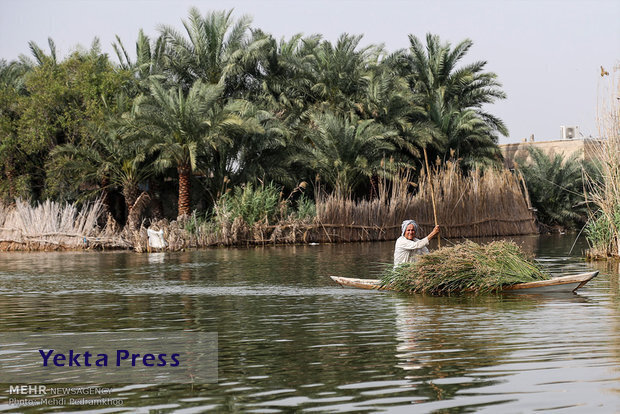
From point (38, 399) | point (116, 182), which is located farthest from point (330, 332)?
point (116, 182)

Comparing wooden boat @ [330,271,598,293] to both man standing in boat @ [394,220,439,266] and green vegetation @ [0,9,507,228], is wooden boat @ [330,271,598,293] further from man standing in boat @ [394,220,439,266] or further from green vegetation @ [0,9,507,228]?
green vegetation @ [0,9,507,228]

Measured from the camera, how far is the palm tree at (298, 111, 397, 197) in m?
39.2

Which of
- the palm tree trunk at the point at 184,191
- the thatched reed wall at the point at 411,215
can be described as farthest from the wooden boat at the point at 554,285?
the palm tree trunk at the point at 184,191

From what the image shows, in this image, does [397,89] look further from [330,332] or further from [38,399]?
[38,399]

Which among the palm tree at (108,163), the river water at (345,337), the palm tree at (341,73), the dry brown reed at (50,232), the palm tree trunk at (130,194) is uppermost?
the palm tree at (341,73)

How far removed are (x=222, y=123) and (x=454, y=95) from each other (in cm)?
1674

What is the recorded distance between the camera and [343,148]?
129 feet

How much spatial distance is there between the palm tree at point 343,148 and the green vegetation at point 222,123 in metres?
0.06

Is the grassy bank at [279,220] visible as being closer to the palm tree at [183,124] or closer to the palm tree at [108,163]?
the palm tree at [108,163]

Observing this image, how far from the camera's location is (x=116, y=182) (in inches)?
1539

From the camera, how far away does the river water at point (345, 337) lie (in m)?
6.55

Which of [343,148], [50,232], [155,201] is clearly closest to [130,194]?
[155,201]

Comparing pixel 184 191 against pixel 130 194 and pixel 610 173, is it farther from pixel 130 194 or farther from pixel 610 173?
pixel 610 173

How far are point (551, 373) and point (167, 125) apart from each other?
30023 millimetres
